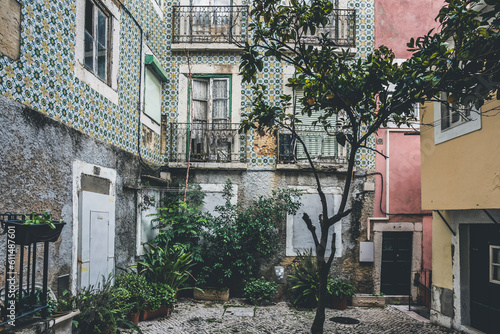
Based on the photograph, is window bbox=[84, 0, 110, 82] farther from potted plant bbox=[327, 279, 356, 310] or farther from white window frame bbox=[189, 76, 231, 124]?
potted plant bbox=[327, 279, 356, 310]

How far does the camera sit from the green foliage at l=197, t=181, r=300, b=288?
9.18 meters

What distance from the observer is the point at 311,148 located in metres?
10.1

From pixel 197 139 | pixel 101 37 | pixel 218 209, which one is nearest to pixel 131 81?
pixel 101 37

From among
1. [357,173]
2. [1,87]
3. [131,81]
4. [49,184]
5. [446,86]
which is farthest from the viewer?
[357,173]

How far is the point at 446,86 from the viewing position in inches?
187

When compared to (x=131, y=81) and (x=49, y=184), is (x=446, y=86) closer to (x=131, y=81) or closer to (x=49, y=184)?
(x=49, y=184)

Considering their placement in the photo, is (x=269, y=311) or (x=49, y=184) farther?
(x=269, y=311)

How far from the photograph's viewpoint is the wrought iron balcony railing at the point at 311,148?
10094mm

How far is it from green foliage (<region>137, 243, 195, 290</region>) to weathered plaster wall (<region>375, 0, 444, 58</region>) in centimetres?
710

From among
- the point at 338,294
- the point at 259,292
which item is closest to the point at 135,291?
the point at 259,292

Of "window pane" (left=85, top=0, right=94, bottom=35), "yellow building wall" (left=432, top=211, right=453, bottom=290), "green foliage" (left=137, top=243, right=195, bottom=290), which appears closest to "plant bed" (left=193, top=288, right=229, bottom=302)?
"green foliage" (left=137, top=243, right=195, bottom=290)

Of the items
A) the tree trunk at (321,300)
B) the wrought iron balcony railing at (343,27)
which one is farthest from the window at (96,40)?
the wrought iron balcony railing at (343,27)

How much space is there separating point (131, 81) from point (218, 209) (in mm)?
3451

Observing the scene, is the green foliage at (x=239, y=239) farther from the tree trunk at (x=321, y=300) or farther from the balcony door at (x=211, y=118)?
the tree trunk at (x=321, y=300)
